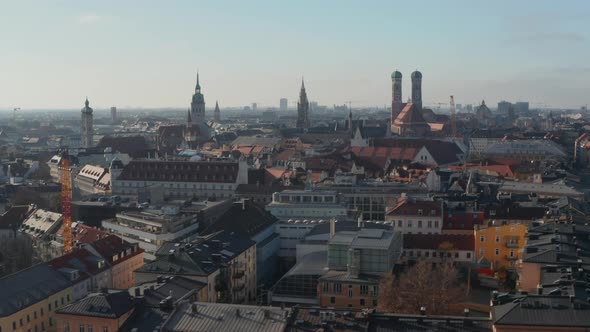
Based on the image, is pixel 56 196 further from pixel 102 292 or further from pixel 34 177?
A: pixel 102 292

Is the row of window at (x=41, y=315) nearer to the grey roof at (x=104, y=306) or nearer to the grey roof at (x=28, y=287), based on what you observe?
the grey roof at (x=28, y=287)

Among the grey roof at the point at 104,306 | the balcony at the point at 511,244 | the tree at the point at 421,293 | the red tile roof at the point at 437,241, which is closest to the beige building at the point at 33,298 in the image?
the grey roof at the point at 104,306

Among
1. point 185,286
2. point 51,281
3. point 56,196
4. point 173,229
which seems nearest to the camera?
point 185,286

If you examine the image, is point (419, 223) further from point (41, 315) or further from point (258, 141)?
point (258, 141)

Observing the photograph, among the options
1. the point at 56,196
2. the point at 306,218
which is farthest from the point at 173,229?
the point at 56,196

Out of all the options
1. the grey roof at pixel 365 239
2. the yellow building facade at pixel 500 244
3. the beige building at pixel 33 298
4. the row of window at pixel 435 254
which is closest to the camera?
the beige building at pixel 33 298

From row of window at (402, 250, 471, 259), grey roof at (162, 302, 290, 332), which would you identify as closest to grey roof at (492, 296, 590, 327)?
grey roof at (162, 302, 290, 332)

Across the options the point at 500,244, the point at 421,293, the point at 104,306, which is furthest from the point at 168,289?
the point at 500,244

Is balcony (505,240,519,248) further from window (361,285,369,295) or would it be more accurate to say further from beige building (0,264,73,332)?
beige building (0,264,73,332)
